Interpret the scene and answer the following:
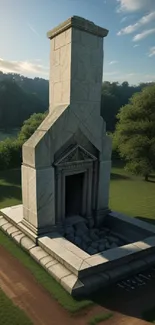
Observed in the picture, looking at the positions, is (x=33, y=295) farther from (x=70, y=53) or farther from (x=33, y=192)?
(x=70, y=53)

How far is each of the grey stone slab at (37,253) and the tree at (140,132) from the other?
50.1ft

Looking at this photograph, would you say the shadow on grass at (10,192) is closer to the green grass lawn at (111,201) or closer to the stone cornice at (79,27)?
the green grass lawn at (111,201)

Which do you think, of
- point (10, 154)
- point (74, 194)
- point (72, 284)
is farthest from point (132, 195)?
point (10, 154)

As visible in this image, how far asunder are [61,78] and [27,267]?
27.5 feet

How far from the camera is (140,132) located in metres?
24.9

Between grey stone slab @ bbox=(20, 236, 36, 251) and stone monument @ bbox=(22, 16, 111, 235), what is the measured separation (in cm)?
52

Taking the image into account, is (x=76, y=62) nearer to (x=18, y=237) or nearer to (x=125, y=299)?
(x=18, y=237)

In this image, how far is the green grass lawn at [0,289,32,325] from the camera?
7.93 meters

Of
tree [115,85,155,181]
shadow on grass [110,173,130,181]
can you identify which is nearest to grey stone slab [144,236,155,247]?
tree [115,85,155,181]

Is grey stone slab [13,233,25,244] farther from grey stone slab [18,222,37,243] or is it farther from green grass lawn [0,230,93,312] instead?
green grass lawn [0,230,93,312]

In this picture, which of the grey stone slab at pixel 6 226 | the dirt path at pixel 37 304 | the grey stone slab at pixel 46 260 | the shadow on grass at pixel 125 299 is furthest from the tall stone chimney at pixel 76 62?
the shadow on grass at pixel 125 299

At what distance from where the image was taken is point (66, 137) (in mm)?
12234

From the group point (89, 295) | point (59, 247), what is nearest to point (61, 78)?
point (59, 247)

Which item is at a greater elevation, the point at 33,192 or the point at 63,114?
the point at 63,114
